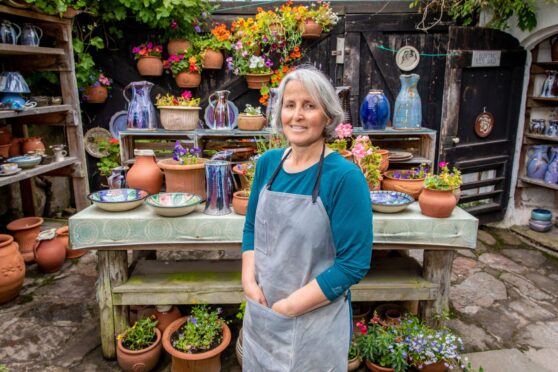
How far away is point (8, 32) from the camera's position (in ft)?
12.4

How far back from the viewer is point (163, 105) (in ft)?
11.4

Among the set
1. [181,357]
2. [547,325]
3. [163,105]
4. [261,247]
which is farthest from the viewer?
[163,105]

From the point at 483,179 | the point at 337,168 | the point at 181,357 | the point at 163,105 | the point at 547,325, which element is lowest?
the point at 547,325

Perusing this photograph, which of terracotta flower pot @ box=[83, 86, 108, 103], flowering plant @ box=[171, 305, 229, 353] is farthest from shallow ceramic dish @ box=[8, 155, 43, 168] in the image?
flowering plant @ box=[171, 305, 229, 353]

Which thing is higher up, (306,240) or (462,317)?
(306,240)

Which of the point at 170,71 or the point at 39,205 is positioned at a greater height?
the point at 170,71

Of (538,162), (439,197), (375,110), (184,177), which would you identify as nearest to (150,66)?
(184,177)

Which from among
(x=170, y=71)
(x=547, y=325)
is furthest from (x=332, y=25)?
(x=547, y=325)

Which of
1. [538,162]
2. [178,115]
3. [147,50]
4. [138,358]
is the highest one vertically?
[147,50]

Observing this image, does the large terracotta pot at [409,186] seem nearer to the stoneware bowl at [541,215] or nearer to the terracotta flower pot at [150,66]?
the stoneware bowl at [541,215]

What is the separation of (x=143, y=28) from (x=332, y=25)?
218cm

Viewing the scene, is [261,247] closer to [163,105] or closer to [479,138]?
[163,105]

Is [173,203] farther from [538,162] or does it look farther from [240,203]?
[538,162]

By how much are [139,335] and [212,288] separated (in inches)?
21.1
